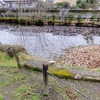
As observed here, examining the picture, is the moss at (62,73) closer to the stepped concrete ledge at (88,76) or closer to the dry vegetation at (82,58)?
the stepped concrete ledge at (88,76)

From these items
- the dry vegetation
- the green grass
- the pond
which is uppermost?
the green grass

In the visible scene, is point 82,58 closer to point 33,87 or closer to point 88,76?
point 88,76

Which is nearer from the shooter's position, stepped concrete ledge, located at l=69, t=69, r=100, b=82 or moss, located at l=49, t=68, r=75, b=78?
stepped concrete ledge, located at l=69, t=69, r=100, b=82

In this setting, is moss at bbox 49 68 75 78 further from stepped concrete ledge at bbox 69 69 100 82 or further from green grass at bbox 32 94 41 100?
green grass at bbox 32 94 41 100

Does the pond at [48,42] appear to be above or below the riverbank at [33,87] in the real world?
below

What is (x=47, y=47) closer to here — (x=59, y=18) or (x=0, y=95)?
(x=0, y=95)

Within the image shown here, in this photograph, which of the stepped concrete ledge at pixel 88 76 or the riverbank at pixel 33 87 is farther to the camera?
the stepped concrete ledge at pixel 88 76

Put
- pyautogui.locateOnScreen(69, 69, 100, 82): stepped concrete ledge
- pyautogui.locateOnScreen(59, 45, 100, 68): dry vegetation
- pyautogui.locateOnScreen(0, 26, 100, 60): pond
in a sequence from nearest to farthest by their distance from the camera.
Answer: pyautogui.locateOnScreen(69, 69, 100, 82): stepped concrete ledge
pyautogui.locateOnScreen(59, 45, 100, 68): dry vegetation
pyautogui.locateOnScreen(0, 26, 100, 60): pond

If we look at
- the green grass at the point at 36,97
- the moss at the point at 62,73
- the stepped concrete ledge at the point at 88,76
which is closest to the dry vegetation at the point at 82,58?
the stepped concrete ledge at the point at 88,76

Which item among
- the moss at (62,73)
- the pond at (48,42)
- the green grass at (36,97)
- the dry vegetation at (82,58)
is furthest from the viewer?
the pond at (48,42)

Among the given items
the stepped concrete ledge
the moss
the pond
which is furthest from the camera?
the pond

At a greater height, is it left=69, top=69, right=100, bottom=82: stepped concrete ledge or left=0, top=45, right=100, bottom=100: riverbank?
left=69, top=69, right=100, bottom=82: stepped concrete ledge

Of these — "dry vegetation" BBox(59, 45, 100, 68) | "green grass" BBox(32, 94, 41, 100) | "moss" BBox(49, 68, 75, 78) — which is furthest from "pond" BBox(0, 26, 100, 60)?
"green grass" BBox(32, 94, 41, 100)

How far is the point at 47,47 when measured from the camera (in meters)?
9.96
